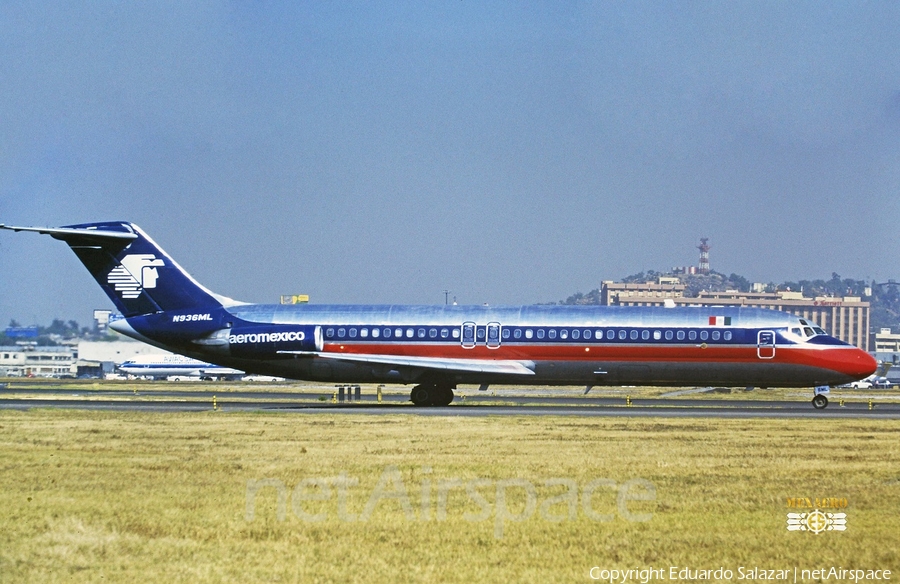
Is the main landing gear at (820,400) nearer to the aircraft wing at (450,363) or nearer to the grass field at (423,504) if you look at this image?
the aircraft wing at (450,363)

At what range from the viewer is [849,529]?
1424cm

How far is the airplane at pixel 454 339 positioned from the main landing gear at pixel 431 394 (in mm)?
50

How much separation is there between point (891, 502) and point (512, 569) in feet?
25.2

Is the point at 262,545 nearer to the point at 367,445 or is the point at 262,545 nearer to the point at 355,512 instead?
the point at 355,512

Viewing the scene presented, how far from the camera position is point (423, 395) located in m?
44.7

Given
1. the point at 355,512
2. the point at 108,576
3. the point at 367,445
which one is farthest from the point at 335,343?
the point at 108,576

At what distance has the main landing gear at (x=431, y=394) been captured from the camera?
44.7 meters

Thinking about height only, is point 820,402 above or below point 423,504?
above

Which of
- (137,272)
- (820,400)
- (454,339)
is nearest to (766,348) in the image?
(820,400)

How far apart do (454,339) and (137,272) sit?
1383cm

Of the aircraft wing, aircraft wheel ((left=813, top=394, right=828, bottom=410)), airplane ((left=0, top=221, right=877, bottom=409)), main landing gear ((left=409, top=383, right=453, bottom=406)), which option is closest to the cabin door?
airplane ((left=0, top=221, right=877, bottom=409))

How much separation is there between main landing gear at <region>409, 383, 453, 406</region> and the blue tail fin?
9.42 m

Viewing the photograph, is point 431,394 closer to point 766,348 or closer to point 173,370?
point 766,348

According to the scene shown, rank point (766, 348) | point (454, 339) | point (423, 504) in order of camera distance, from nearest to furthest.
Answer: point (423, 504), point (766, 348), point (454, 339)
